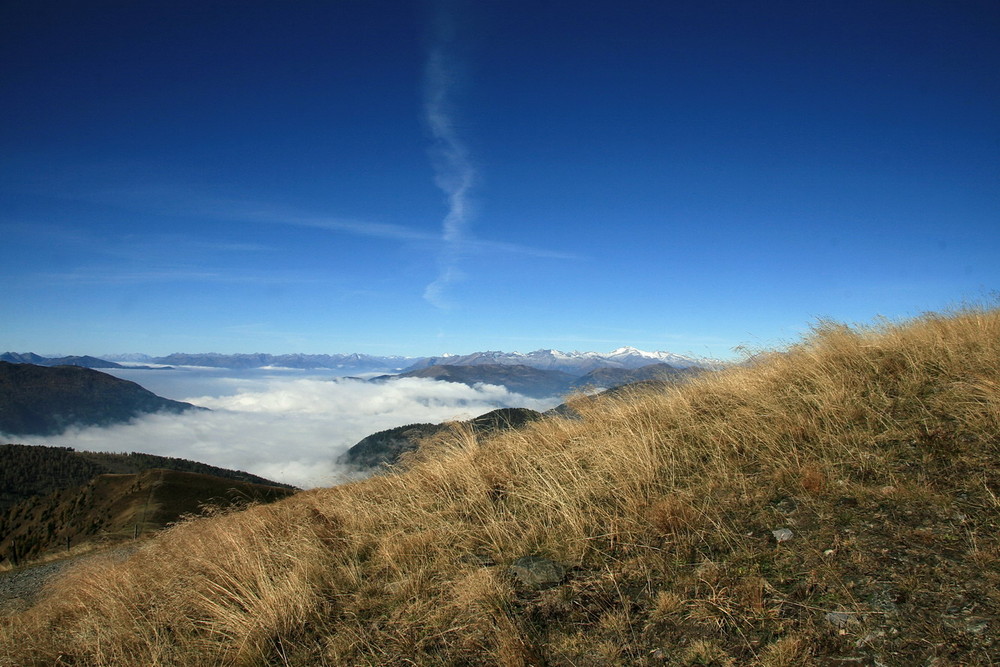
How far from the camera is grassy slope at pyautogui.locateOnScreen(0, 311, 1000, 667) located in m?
3.02

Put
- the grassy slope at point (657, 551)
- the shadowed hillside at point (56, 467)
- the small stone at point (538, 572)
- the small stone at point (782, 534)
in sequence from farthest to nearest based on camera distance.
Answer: the shadowed hillside at point (56, 467), the small stone at point (538, 572), the small stone at point (782, 534), the grassy slope at point (657, 551)

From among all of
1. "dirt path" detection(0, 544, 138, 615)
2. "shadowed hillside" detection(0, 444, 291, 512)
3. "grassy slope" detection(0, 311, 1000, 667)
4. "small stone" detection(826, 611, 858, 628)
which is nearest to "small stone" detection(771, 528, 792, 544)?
"grassy slope" detection(0, 311, 1000, 667)

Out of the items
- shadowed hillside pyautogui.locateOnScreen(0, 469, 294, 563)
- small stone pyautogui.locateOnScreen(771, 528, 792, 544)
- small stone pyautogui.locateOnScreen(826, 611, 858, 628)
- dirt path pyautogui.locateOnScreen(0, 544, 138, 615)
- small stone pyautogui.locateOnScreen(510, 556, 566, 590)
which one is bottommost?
shadowed hillside pyautogui.locateOnScreen(0, 469, 294, 563)

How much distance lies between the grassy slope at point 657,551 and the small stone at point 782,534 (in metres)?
0.05

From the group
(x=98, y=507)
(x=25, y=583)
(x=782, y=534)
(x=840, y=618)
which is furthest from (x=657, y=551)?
(x=98, y=507)

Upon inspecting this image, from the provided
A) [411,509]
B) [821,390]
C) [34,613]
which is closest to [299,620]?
[411,509]

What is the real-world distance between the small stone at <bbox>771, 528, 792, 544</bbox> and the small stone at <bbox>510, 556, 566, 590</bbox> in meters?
1.67

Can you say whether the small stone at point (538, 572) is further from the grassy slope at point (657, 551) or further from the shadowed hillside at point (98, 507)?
the shadowed hillside at point (98, 507)

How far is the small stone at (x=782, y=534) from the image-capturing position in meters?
3.74

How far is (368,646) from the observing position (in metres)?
3.56

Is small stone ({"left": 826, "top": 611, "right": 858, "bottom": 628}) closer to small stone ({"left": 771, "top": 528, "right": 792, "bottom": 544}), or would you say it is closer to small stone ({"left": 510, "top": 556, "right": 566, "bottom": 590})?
small stone ({"left": 771, "top": 528, "right": 792, "bottom": 544})

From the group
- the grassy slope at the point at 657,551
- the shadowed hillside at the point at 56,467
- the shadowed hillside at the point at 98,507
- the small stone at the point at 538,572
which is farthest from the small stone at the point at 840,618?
the shadowed hillside at the point at 56,467

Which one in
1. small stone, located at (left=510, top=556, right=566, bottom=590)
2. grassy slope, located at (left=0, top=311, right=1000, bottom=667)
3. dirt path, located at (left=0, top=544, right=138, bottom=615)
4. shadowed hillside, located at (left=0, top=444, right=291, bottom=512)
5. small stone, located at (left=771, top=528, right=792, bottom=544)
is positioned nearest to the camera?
grassy slope, located at (left=0, top=311, right=1000, bottom=667)

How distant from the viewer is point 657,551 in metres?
3.92
